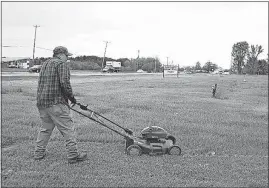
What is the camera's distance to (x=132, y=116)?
10.3 metres

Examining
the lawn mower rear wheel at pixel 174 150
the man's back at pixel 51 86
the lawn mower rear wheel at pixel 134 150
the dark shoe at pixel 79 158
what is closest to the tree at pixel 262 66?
the lawn mower rear wheel at pixel 174 150

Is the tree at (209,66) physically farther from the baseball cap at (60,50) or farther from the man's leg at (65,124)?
the man's leg at (65,124)

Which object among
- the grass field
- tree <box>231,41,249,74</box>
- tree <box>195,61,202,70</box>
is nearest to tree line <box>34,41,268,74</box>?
tree <box>231,41,249,74</box>

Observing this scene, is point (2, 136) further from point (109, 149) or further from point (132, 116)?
point (132, 116)

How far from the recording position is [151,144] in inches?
250

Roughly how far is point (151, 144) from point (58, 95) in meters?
2.00

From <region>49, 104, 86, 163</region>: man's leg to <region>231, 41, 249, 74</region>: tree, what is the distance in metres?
111

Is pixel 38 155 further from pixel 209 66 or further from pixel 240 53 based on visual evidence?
pixel 209 66

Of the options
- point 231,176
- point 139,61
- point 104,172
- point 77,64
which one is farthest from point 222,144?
point 139,61

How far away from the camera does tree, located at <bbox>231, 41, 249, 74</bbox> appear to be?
111438mm

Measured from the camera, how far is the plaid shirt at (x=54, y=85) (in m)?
5.47

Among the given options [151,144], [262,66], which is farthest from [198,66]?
[151,144]

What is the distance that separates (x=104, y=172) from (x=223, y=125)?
5386 millimetres

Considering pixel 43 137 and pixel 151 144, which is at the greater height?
pixel 43 137
